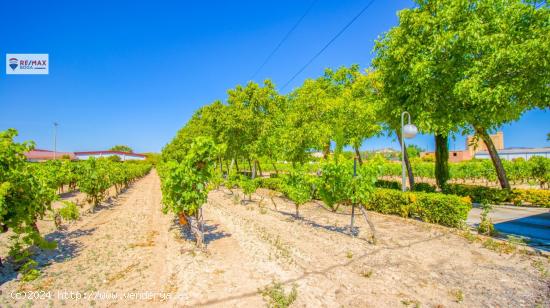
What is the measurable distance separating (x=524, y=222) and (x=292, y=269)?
10647mm

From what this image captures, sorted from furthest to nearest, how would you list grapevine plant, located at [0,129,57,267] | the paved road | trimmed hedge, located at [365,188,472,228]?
trimmed hedge, located at [365,188,472,228] < the paved road < grapevine plant, located at [0,129,57,267]

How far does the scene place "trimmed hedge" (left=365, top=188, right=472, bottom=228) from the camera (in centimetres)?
953

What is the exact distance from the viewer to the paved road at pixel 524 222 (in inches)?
335

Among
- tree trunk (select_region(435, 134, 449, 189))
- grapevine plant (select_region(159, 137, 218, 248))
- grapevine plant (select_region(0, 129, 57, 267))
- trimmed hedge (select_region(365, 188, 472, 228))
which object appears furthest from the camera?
tree trunk (select_region(435, 134, 449, 189))

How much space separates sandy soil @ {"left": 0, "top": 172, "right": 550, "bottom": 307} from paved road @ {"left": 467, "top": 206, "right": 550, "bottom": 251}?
2.06 m

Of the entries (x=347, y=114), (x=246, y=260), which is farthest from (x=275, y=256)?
(x=347, y=114)

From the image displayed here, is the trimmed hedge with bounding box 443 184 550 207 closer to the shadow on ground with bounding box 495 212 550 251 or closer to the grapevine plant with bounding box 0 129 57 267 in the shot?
the shadow on ground with bounding box 495 212 550 251

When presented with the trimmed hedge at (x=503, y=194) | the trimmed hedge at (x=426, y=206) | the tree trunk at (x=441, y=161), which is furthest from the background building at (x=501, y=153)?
the trimmed hedge at (x=426, y=206)

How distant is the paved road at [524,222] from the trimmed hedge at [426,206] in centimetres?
133

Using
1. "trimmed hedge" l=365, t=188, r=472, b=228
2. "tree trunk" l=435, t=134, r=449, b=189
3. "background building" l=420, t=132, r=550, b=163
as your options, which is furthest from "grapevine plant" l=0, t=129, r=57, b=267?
"background building" l=420, t=132, r=550, b=163

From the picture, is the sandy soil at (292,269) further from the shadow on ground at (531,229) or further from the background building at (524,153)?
the background building at (524,153)

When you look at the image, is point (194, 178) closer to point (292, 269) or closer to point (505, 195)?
point (292, 269)

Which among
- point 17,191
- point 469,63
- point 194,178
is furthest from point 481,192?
point 17,191

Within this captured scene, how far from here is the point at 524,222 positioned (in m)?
10.8
